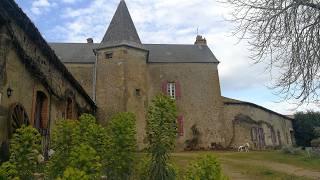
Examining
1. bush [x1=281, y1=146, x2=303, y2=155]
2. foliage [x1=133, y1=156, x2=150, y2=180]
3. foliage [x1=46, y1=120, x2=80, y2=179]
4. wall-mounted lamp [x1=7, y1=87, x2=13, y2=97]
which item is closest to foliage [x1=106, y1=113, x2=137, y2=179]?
foliage [x1=133, y1=156, x2=150, y2=180]

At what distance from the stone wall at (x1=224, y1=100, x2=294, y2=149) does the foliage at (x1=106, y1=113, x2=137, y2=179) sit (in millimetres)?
18483

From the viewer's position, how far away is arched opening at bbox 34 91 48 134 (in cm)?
1167

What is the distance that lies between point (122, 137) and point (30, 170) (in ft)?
4.58

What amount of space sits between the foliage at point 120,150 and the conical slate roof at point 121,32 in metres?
16.3

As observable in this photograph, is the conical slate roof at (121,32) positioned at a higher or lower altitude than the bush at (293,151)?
higher

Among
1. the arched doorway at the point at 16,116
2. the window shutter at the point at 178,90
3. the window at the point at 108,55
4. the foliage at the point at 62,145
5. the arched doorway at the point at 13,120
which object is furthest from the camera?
the window shutter at the point at 178,90

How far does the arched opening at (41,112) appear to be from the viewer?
38.3 feet

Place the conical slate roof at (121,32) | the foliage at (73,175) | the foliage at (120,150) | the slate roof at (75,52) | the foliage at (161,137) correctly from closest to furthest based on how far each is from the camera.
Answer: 1. the foliage at (73,175)
2. the foliage at (161,137)
3. the foliage at (120,150)
4. the conical slate roof at (121,32)
5. the slate roof at (75,52)

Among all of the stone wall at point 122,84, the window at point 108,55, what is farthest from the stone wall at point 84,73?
the window at point 108,55

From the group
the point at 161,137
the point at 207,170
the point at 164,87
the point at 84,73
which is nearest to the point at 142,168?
the point at 161,137

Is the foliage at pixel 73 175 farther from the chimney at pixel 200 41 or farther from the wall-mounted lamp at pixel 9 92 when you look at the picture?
the chimney at pixel 200 41

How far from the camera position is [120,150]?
541 cm

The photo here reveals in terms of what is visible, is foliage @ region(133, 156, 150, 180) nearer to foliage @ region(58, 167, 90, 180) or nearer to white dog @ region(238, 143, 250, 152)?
foliage @ region(58, 167, 90, 180)

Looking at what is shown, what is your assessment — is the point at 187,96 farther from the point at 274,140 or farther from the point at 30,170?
the point at 30,170
